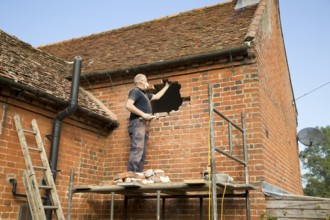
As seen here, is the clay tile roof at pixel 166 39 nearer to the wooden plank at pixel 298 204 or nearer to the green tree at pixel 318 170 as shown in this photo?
the wooden plank at pixel 298 204

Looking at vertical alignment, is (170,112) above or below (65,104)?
above

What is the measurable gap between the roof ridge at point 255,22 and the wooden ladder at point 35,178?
4.45 m

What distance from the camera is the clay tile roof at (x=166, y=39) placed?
7.60 m

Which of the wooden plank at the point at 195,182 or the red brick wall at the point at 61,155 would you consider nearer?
the wooden plank at the point at 195,182

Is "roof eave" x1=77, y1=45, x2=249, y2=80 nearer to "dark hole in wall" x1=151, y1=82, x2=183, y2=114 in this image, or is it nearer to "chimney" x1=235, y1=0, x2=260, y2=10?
"dark hole in wall" x1=151, y1=82, x2=183, y2=114

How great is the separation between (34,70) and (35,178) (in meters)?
2.83

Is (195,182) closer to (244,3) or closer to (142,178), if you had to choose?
(142,178)

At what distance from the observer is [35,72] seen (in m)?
7.05

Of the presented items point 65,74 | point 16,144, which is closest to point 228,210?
point 16,144

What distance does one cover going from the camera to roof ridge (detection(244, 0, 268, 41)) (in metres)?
6.77

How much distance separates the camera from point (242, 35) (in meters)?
7.26

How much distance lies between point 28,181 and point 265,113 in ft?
15.4

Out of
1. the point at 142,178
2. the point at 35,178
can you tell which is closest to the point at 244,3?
the point at 142,178

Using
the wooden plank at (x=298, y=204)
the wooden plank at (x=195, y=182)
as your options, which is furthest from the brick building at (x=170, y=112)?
the wooden plank at (x=195, y=182)
